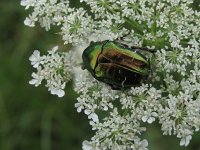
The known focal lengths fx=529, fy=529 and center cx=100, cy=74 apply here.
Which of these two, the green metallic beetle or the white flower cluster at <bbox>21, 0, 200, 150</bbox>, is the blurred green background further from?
the green metallic beetle

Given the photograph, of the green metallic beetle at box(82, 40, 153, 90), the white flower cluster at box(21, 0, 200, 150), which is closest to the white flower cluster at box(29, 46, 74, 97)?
the white flower cluster at box(21, 0, 200, 150)

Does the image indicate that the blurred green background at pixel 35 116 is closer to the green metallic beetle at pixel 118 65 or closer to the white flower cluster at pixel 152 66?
the white flower cluster at pixel 152 66

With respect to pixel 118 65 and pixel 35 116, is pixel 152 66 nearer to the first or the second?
pixel 118 65

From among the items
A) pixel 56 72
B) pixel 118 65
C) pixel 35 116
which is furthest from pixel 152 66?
pixel 35 116

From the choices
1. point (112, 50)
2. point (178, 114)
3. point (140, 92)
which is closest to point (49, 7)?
point (112, 50)

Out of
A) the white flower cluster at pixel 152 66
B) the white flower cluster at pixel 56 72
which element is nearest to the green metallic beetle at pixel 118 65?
the white flower cluster at pixel 152 66

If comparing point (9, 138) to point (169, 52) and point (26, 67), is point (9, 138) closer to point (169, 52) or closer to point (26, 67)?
point (26, 67)

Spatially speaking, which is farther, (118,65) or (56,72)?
(56,72)

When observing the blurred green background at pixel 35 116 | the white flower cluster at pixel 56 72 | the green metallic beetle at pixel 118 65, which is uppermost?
the green metallic beetle at pixel 118 65
